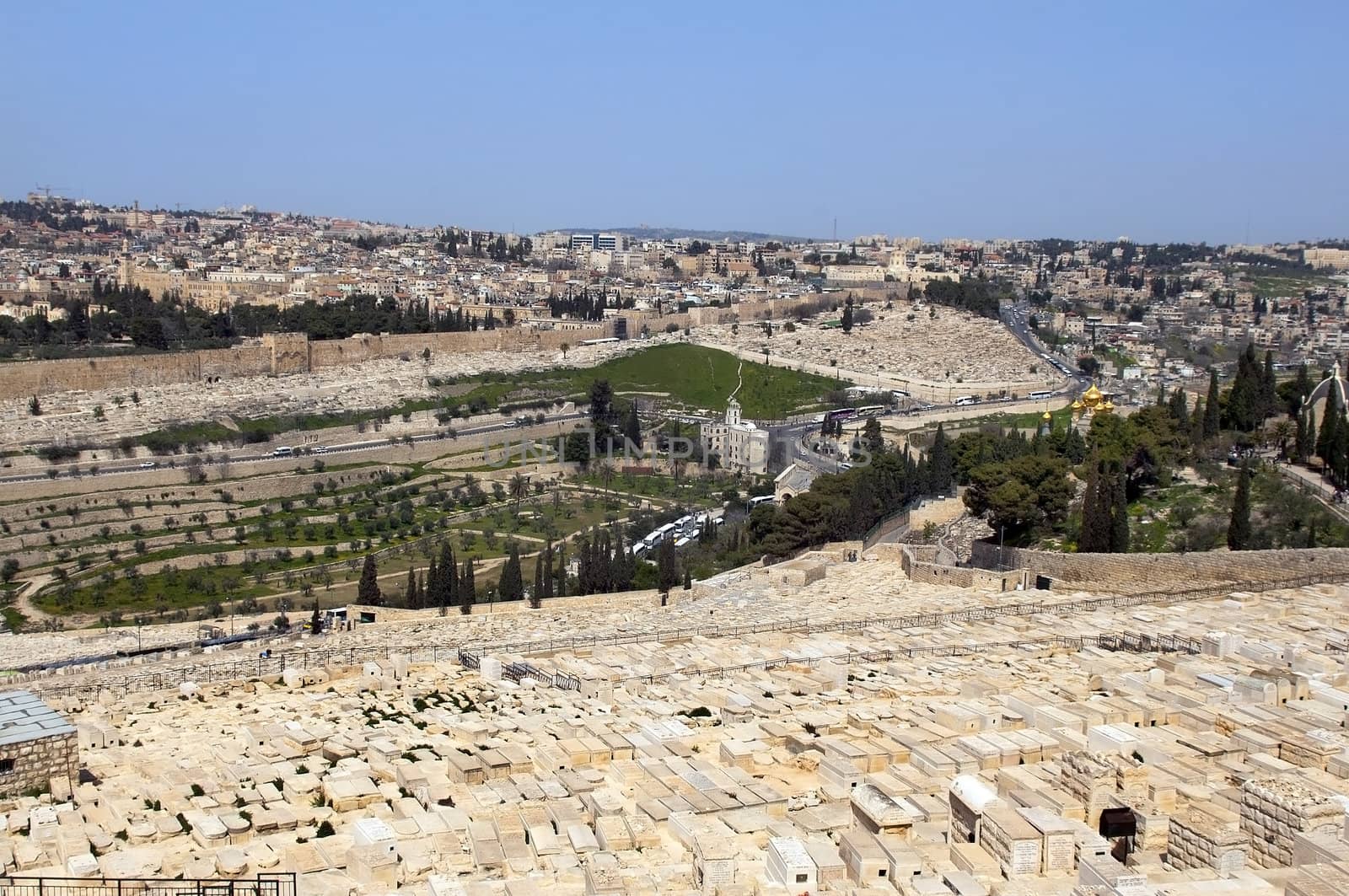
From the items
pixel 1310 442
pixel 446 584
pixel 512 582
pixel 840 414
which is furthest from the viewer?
pixel 840 414

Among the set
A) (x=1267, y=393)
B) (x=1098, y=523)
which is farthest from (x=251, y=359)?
(x=1098, y=523)

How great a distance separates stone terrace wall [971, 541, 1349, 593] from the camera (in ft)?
61.8

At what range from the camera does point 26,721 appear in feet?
34.6

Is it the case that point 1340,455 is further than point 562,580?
No

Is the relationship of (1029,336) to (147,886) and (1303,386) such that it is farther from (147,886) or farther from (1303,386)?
(147,886)

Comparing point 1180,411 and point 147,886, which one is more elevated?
point 147,886

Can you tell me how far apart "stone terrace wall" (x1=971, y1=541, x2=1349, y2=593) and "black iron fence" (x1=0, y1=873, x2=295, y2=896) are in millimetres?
14343

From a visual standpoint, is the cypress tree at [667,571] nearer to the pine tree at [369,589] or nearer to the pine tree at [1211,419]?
the pine tree at [369,589]

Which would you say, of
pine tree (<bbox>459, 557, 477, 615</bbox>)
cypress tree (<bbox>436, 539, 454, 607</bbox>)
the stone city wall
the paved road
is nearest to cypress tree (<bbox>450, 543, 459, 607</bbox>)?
cypress tree (<bbox>436, 539, 454, 607</bbox>)

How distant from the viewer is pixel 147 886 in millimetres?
8016

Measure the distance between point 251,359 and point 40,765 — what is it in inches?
1620

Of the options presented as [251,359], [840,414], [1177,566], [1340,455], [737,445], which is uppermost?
[1340,455]

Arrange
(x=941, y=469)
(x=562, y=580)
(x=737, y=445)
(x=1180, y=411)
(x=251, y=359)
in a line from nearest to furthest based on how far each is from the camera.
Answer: (x=562, y=580)
(x=1180, y=411)
(x=941, y=469)
(x=737, y=445)
(x=251, y=359)

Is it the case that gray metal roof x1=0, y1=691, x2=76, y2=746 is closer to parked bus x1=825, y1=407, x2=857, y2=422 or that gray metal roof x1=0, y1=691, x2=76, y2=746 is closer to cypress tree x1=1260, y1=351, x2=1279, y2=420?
cypress tree x1=1260, y1=351, x2=1279, y2=420
